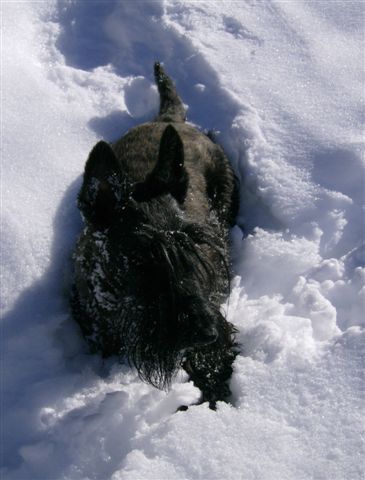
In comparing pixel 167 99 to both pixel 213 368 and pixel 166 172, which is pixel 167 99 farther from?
pixel 213 368

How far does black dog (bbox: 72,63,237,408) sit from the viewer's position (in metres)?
2.84

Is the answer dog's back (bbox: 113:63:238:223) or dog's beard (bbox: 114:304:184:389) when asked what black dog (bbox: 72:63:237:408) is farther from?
dog's back (bbox: 113:63:238:223)

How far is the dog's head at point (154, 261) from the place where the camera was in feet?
9.28

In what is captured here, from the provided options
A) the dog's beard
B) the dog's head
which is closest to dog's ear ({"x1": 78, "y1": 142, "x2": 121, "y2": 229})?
the dog's head

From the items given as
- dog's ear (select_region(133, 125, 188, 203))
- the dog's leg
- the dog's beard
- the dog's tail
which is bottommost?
the dog's leg

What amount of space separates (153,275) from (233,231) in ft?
5.08

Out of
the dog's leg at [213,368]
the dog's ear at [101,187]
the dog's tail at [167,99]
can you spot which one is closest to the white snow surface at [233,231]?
the dog's leg at [213,368]

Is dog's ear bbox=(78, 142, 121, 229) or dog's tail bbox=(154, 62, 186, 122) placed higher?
dog's ear bbox=(78, 142, 121, 229)

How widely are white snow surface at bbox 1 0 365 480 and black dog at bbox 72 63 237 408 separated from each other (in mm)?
191

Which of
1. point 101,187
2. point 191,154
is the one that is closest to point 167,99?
point 191,154

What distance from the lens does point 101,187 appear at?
2986 mm

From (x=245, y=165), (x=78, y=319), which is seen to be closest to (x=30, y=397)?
(x=78, y=319)

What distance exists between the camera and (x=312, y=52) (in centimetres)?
492

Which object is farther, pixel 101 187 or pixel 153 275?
pixel 101 187
